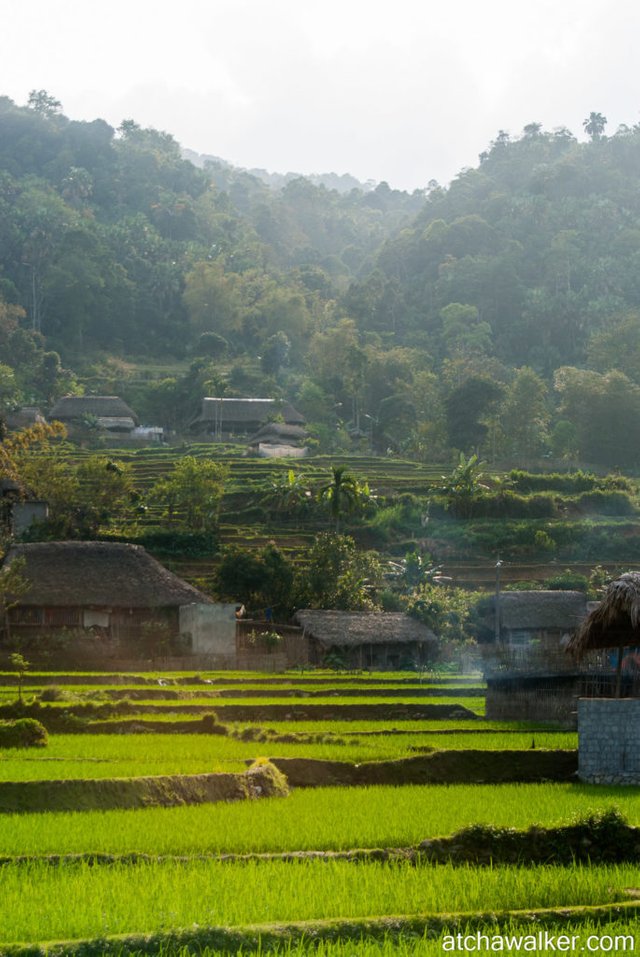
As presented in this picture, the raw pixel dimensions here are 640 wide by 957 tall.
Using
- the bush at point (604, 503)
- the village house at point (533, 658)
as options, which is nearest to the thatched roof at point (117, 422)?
the bush at point (604, 503)

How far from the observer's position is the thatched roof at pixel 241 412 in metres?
77.8

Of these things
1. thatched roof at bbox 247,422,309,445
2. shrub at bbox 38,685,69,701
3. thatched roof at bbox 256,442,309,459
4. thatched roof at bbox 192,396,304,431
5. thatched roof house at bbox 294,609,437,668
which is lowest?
thatched roof house at bbox 294,609,437,668

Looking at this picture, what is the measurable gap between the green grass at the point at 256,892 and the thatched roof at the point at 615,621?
998 centimetres

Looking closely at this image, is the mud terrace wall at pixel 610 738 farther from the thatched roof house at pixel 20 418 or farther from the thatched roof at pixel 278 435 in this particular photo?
the thatched roof house at pixel 20 418

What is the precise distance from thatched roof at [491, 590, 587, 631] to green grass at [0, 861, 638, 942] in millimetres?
32651

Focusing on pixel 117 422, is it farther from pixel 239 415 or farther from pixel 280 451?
pixel 280 451

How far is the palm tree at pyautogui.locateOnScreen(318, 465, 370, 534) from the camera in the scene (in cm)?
5188

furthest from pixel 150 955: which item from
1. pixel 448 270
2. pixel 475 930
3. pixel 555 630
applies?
pixel 448 270

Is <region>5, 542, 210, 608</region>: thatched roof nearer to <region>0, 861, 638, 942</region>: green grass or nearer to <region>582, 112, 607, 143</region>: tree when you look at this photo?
<region>0, 861, 638, 942</region>: green grass

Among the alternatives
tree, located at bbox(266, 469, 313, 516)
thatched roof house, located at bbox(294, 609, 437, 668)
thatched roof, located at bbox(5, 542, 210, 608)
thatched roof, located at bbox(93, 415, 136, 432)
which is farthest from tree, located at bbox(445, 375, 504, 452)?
thatched roof, located at bbox(5, 542, 210, 608)

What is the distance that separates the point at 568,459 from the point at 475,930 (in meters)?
63.0

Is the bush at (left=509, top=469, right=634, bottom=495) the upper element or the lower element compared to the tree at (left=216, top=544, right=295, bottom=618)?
upper

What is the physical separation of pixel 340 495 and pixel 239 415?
87.5 ft

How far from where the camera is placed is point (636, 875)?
1108cm
